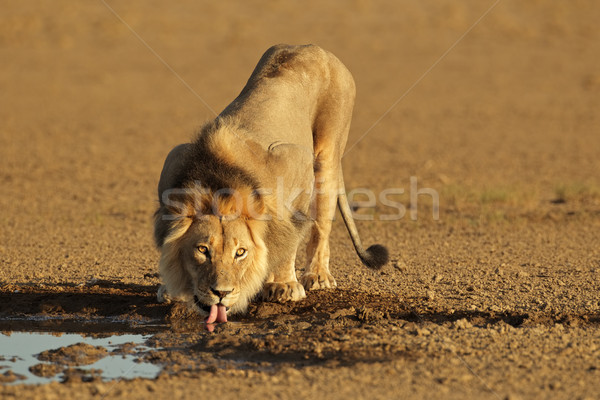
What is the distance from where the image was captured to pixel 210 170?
18.4 feet

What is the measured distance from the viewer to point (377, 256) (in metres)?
7.08

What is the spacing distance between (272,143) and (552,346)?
2.39m

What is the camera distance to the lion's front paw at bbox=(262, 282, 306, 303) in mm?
→ 6453

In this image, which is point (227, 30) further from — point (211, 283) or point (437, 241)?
A: point (211, 283)

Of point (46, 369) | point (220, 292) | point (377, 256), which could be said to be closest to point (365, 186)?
point (377, 256)

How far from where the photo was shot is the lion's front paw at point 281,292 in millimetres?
6453

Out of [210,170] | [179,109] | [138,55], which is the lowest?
[210,170]

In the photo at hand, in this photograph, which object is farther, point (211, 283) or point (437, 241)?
point (437, 241)

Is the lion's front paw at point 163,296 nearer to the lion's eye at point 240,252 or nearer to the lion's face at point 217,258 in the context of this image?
the lion's face at point 217,258

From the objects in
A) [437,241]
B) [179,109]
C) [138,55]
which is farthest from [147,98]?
[437,241]

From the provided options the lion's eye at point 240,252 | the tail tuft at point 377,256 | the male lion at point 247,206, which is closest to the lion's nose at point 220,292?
the male lion at point 247,206

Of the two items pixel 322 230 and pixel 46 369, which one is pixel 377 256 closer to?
pixel 322 230

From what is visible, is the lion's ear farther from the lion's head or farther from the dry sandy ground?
the dry sandy ground

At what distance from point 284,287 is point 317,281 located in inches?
22.6
